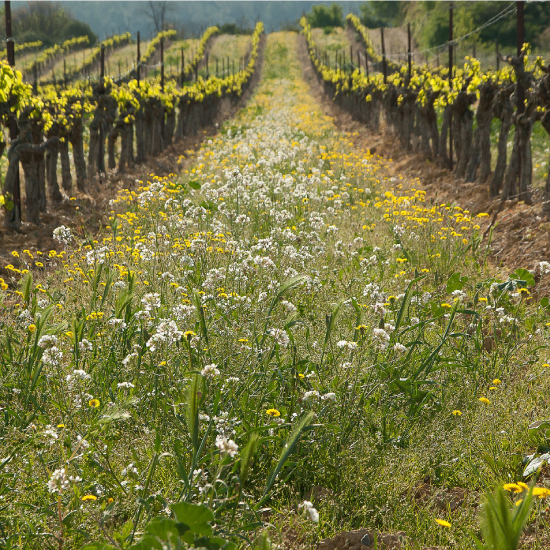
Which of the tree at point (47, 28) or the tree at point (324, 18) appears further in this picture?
the tree at point (324, 18)

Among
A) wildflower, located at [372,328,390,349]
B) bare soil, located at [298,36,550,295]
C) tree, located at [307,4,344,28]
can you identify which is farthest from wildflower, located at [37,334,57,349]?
tree, located at [307,4,344,28]

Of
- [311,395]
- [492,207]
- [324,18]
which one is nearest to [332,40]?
[324,18]

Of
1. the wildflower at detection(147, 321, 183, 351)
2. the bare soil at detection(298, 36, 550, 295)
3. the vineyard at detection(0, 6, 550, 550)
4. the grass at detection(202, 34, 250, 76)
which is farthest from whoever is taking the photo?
the grass at detection(202, 34, 250, 76)

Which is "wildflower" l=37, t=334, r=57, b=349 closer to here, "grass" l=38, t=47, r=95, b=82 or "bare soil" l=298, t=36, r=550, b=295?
"bare soil" l=298, t=36, r=550, b=295

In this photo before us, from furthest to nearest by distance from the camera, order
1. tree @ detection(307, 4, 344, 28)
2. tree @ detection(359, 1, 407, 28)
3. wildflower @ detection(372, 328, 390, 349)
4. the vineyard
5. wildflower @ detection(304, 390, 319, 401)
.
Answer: tree @ detection(359, 1, 407, 28) < tree @ detection(307, 4, 344, 28) < wildflower @ detection(372, 328, 390, 349) < wildflower @ detection(304, 390, 319, 401) < the vineyard

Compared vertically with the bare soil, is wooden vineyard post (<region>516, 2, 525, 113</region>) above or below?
above

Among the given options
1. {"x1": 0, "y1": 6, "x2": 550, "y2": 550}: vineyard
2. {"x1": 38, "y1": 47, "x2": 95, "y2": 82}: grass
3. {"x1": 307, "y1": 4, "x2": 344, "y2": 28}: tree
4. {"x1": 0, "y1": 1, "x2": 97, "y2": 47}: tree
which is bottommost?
{"x1": 0, "y1": 6, "x2": 550, "y2": 550}: vineyard

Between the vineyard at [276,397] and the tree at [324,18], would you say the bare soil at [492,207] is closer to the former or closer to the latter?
the vineyard at [276,397]

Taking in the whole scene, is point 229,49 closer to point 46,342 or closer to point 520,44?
point 520,44

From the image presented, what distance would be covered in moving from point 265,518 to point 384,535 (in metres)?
0.61

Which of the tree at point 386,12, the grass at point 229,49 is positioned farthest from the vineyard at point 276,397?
the tree at point 386,12

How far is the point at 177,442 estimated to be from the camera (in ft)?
9.08

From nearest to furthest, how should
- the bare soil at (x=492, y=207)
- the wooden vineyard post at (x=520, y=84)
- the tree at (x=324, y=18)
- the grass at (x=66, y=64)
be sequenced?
1. the bare soil at (x=492, y=207)
2. the wooden vineyard post at (x=520, y=84)
3. the grass at (x=66, y=64)
4. the tree at (x=324, y=18)

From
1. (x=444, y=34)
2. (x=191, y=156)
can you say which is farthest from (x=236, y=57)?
(x=191, y=156)
